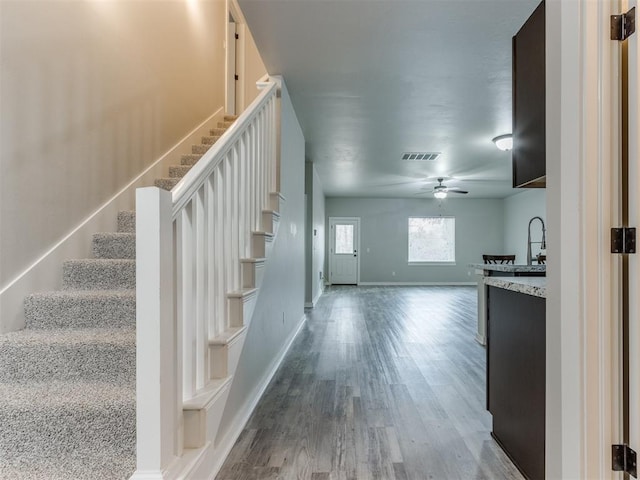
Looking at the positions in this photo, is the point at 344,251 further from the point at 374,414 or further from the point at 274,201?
the point at 374,414

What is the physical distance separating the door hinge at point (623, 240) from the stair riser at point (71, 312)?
204 centimetres

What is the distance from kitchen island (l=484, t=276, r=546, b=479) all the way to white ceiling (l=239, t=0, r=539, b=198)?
5.73 ft

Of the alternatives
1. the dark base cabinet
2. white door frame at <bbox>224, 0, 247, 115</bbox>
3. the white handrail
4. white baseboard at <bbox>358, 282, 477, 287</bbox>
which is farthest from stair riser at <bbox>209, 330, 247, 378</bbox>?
white baseboard at <bbox>358, 282, 477, 287</bbox>

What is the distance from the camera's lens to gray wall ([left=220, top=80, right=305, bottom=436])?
2.15m

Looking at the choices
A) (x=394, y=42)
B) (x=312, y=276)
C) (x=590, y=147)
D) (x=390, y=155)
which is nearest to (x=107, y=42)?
(x=394, y=42)

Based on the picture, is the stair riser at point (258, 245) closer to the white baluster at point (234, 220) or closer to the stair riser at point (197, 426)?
the white baluster at point (234, 220)

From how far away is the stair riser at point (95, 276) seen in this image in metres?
2.00

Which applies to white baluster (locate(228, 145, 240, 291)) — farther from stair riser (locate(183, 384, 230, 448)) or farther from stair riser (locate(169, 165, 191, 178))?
stair riser (locate(169, 165, 191, 178))

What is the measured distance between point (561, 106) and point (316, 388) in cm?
236

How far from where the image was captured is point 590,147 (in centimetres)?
113

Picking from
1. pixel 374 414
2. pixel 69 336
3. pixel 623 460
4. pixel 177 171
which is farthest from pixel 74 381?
pixel 623 460

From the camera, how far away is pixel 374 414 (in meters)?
2.26

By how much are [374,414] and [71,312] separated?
1864 millimetres

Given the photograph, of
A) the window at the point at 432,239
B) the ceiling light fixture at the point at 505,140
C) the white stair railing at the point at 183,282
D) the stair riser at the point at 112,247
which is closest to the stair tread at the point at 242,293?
the white stair railing at the point at 183,282
